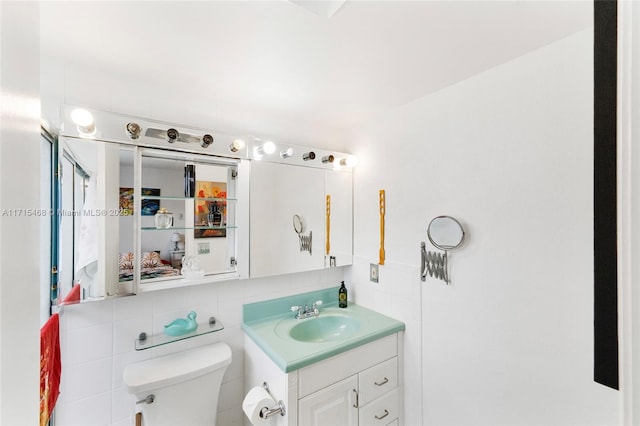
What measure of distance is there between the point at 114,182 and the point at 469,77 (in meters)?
1.77

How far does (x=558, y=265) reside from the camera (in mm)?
1043

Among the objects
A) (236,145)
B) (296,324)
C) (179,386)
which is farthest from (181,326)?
(236,145)

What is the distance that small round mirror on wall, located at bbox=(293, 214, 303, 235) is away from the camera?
187cm

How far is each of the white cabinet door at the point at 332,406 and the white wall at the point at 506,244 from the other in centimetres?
41

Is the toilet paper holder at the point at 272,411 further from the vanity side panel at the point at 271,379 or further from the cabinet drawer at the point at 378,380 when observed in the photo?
the cabinet drawer at the point at 378,380

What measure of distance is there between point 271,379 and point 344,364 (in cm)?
38

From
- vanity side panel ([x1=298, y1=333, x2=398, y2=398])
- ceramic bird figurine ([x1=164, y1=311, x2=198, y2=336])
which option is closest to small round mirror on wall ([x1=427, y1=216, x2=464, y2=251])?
vanity side panel ([x1=298, y1=333, x2=398, y2=398])

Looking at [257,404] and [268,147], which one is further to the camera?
[268,147]

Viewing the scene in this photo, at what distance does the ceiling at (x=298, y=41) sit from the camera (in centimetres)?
89

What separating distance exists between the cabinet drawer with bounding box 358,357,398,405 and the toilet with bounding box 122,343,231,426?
74 cm

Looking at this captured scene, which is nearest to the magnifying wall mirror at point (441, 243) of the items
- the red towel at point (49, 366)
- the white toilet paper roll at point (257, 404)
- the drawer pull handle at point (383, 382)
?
the drawer pull handle at point (383, 382)

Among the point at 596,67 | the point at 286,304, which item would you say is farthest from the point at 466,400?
the point at 596,67

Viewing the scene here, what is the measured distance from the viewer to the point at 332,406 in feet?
4.38

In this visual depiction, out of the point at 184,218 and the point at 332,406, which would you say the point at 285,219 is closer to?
the point at 184,218
